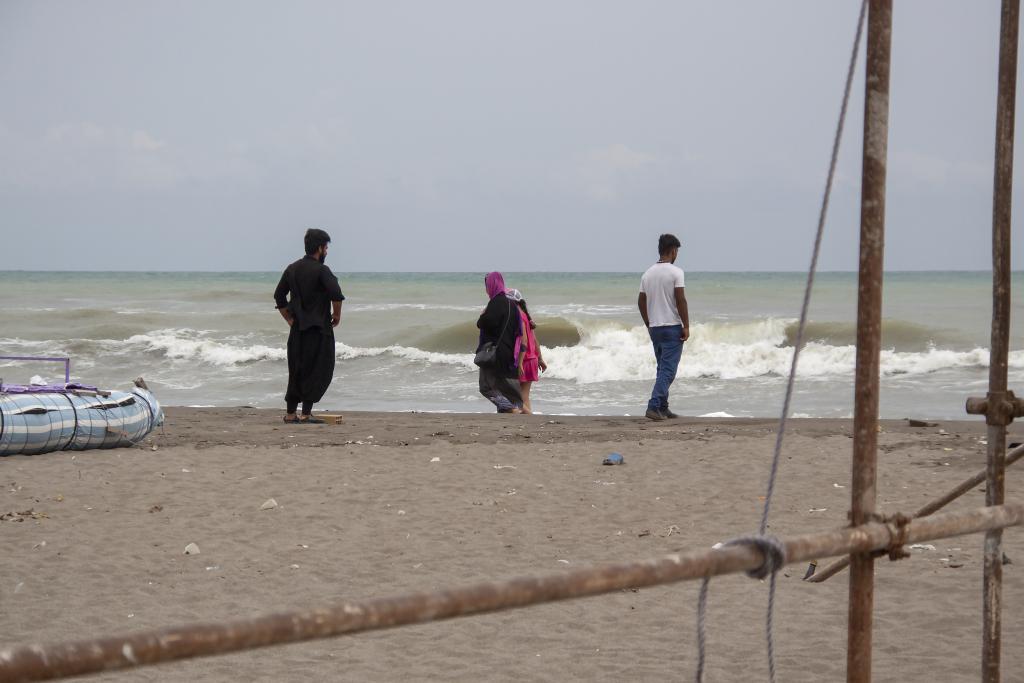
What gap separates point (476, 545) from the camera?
5652mm

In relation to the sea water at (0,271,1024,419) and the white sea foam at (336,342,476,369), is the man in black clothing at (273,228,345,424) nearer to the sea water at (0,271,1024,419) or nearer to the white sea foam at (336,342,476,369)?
the sea water at (0,271,1024,419)

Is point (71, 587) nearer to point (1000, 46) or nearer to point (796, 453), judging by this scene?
point (1000, 46)

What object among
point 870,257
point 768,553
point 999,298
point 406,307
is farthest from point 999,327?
point 406,307

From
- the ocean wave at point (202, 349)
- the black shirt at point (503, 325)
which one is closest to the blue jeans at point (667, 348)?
the black shirt at point (503, 325)

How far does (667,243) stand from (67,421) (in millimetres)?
4911

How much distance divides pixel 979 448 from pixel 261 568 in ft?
17.5

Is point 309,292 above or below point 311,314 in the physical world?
above

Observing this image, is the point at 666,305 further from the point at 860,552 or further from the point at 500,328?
the point at 860,552

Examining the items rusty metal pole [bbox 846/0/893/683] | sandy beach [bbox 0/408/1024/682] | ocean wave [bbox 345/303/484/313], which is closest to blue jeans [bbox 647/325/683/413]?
sandy beach [bbox 0/408/1024/682]

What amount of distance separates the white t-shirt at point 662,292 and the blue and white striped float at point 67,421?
4.16 m

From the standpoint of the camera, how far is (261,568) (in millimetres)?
5297

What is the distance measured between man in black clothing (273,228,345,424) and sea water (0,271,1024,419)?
4.22 metres

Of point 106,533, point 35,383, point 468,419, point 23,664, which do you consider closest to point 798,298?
point 468,419

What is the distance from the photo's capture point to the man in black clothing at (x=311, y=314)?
9203mm
